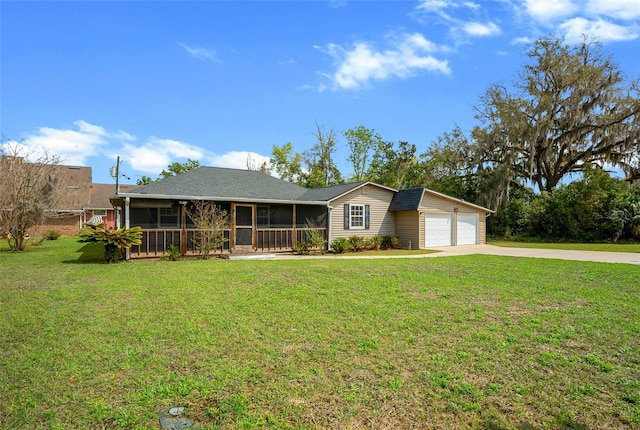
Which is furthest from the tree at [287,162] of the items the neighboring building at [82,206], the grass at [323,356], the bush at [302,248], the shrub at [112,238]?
the grass at [323,356]

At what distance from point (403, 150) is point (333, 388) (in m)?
35.7

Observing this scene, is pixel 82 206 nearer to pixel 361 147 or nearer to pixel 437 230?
pixel 361 147

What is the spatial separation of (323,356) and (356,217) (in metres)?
14.8

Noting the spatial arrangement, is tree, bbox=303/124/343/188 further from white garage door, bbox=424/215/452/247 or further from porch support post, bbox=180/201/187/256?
porch support post, bbox=180/201/187/256

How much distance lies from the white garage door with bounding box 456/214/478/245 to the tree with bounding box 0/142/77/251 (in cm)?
2082

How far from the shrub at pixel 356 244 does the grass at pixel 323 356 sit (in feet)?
31.7

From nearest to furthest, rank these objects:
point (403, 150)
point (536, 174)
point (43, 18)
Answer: point (43, 18) → point (536, 174) → point (403, 150)

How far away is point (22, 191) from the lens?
1675 centimetres

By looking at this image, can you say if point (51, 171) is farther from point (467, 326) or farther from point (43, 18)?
point (467, 326)

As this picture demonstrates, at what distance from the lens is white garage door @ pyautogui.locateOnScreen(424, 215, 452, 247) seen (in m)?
19.8

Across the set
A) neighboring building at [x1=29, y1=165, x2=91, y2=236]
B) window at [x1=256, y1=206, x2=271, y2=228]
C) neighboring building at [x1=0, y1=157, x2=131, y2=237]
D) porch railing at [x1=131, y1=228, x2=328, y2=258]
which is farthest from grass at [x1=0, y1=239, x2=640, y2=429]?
neighboring building at [x1=0, y1=157, x2=131, y2=237]

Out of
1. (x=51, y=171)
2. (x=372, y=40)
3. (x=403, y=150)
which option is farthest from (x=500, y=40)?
(x=403, y=150)

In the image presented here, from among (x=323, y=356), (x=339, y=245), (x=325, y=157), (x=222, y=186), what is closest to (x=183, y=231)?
(x=222, y=186)

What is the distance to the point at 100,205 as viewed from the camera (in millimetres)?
32062
